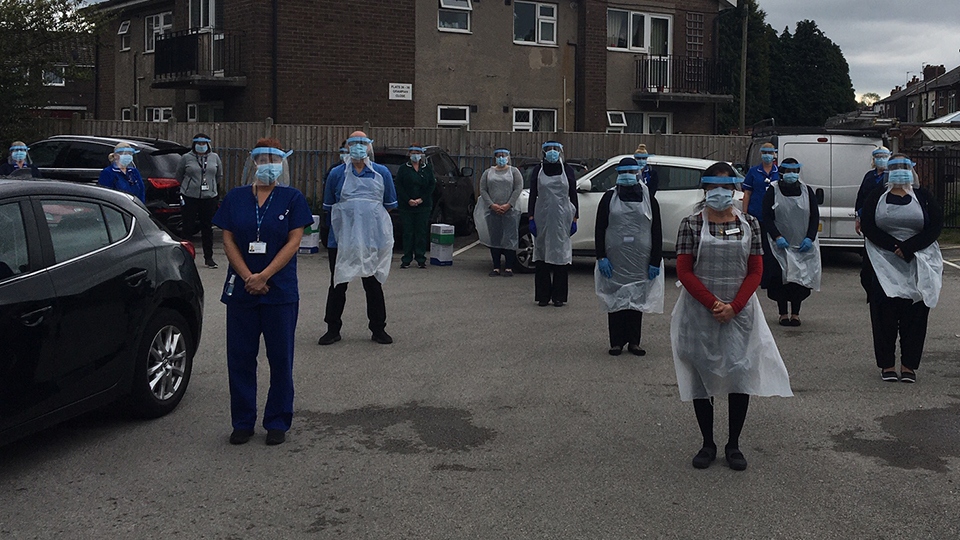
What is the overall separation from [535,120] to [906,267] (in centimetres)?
2182

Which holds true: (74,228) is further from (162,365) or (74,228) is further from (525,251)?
(525,251)

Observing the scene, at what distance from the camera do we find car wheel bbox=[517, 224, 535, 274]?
1716 centimetres

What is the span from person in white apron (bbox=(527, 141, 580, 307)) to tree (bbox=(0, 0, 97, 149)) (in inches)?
647

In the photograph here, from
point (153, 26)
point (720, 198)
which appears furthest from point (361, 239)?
point (153, 26)

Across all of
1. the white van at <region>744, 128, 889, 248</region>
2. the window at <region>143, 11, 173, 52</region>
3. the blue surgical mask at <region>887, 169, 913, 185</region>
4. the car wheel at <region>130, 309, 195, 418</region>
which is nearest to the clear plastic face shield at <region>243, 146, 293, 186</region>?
the car wheel at <region>130, 309, 195, 418</region>

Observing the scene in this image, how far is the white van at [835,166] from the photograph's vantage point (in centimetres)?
1730

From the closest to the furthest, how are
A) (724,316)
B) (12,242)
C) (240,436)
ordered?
(12,242) → (724,316) → (240,436)

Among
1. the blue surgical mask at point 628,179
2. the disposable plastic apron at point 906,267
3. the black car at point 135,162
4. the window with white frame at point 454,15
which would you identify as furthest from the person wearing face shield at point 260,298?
the window with white frame at point 454,15

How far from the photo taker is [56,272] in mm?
6602

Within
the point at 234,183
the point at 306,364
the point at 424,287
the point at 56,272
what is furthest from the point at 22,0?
the point at 56,272

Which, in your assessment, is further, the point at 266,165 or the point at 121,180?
the point at 121,180

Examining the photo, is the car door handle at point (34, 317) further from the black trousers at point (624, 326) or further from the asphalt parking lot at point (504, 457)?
the black trousers at point (624, 326)

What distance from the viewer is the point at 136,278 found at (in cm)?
737

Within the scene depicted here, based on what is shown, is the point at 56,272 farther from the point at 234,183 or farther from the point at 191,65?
the point at 191,65
